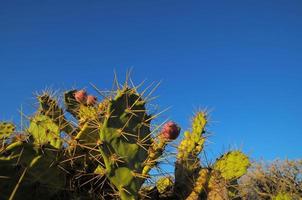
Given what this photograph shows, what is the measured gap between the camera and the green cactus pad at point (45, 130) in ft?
11.0

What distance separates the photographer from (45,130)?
3.39 meters

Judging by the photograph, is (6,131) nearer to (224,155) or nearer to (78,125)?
(78,125)

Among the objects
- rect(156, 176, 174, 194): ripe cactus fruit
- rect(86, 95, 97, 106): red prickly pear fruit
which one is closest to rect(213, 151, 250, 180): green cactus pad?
rect(156, 176, 174, 194): ripe cactus fruit

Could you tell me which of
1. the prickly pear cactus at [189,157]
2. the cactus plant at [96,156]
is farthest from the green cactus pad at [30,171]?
the prickly pear cactus at [189,157]

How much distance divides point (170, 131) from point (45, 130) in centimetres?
94

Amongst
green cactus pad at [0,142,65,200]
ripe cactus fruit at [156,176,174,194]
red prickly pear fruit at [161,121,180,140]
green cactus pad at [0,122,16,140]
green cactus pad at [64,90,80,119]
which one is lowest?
green cactus pad at [0,142,65,200]

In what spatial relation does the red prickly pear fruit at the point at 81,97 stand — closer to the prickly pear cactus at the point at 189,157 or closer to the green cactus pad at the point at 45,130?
the green cactus pad at the point at 45,130

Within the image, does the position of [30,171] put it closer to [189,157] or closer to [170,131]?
[170,131]

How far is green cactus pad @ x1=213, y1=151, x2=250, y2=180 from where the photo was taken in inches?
164

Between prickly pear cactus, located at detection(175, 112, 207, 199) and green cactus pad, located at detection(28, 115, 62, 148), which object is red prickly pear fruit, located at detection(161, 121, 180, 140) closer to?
prickly pear cactus, located at detection(175, 112, 207, 199)

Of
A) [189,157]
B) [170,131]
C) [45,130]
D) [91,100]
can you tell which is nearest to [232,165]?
[189,157]

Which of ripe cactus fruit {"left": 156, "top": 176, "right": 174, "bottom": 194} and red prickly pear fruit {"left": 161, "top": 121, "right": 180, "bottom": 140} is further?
ripe cactus fruit {"left": 156, "top": 176, "right": 174, "bottom": 194}

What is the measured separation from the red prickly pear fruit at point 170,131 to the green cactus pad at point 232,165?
27.2 inches

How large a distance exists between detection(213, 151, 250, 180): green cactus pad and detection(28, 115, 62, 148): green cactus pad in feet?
4.95
